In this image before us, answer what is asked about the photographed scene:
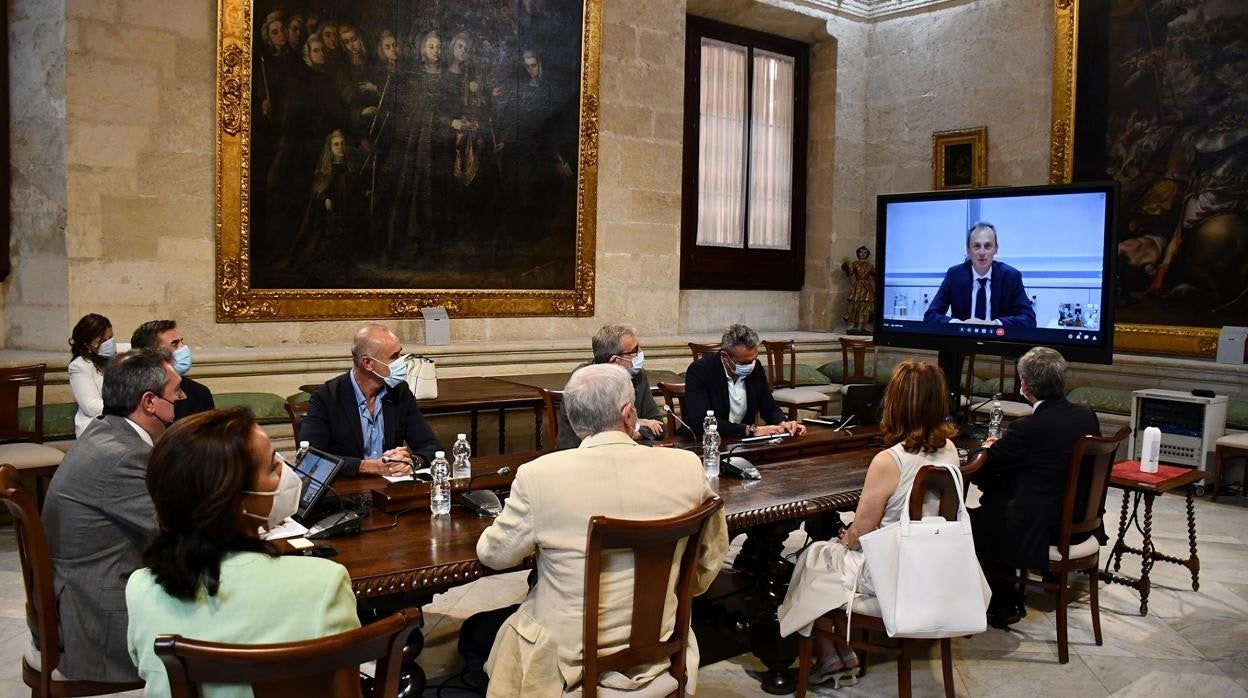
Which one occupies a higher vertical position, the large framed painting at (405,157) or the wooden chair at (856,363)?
the large framed painting at (405,157)

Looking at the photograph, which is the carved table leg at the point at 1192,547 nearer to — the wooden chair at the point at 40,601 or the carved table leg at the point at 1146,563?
the carved table leg at the point at 1146,563

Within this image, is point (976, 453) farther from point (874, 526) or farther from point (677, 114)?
point (677, 114)

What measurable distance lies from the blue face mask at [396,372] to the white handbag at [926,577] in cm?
195

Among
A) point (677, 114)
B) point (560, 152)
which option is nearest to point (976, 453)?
point (560, 152)

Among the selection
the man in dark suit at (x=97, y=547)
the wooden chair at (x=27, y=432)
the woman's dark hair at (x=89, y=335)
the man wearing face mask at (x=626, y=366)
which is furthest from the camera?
the wooden chair at (x=27, y=432)

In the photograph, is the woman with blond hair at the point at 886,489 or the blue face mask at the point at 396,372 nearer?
the woman with blond hair at the point at 886,489

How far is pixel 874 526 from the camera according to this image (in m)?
3.27

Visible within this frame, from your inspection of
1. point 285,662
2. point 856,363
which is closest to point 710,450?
point 285,662

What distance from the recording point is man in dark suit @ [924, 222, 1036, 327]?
22.4ft

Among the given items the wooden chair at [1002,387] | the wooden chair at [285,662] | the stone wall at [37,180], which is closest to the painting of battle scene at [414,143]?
the stone wall at [37,180]

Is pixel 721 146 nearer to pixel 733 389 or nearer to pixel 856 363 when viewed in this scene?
pixel 856 363

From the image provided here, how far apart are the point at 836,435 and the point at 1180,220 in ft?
17.9

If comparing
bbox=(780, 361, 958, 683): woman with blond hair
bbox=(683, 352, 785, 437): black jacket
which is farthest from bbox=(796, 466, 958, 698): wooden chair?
bbox=(683, 352, 785, 437): black jacket

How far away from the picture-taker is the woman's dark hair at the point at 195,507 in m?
1.82
